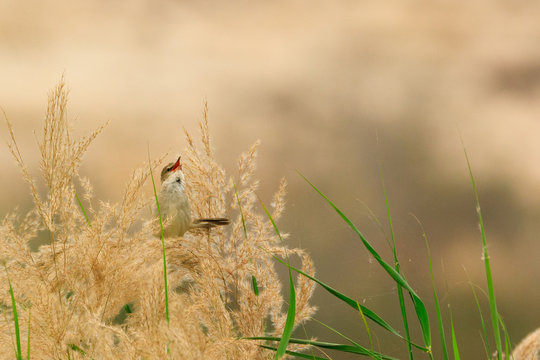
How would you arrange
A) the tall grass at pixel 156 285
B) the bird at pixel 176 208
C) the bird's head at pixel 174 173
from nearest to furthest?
the tall grass at pixel 156 285 → the bird at pixel 176 208 → the bird's head at pixel 174 173

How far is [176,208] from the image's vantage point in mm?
1998

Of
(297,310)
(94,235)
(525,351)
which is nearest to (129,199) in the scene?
(94,235)

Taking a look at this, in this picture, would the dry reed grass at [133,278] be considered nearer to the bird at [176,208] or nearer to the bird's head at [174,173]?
A: the bird at [176,208]

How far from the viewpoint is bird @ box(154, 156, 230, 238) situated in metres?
1.57

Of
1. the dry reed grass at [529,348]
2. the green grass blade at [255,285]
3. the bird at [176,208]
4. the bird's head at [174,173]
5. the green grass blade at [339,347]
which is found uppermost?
the bird's head at [174,173]

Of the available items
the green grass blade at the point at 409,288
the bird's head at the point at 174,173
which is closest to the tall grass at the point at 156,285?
the green grass blade at the point at 409,288

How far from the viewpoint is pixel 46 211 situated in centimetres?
113

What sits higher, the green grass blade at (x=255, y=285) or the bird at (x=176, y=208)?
the bird at (x=176, y=208)

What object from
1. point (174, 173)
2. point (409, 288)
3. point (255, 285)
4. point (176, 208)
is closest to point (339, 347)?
point (409, 288)

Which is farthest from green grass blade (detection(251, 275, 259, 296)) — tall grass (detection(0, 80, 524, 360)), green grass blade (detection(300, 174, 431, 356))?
green grass blade (detection(300, 174, 431, 356))

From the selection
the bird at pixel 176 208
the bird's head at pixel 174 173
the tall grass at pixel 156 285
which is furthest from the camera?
the bird's head at pixel 174 173

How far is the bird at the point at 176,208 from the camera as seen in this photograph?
1572 millimetres

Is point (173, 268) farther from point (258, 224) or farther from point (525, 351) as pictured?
point (525, 351)

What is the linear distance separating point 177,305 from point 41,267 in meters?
0.42
